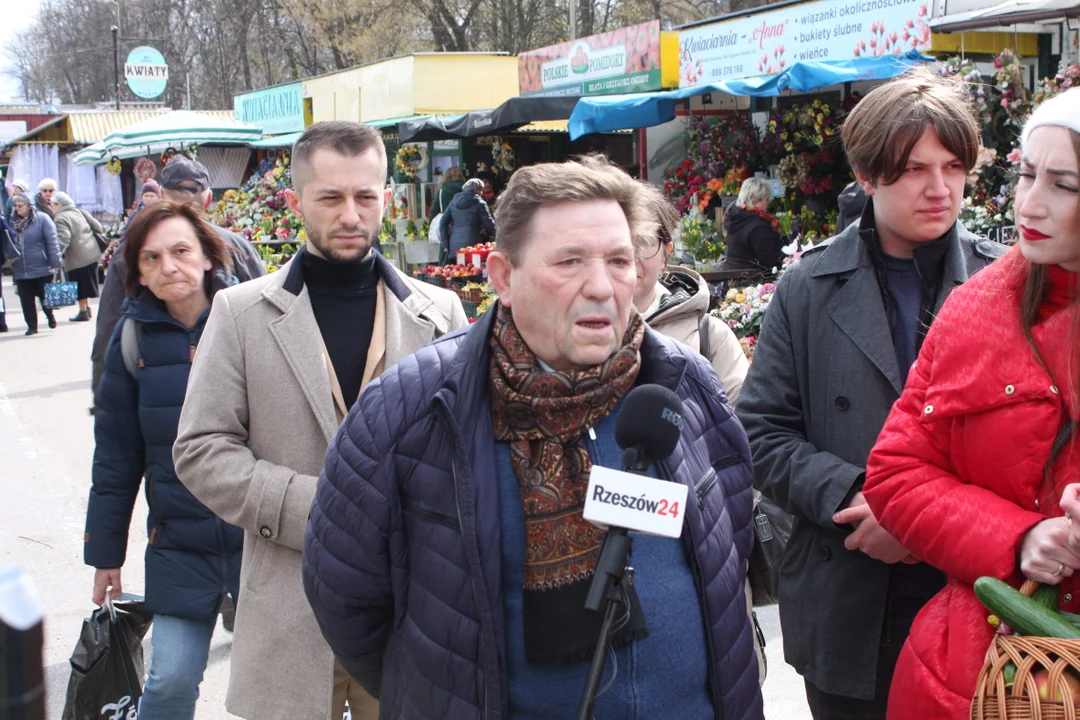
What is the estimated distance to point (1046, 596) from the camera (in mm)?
1955

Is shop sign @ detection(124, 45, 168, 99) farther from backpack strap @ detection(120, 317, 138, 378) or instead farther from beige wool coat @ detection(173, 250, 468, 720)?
beige wool coat @ detection(173, 250, 468, 720)

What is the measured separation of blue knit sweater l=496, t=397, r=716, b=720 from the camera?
83.0 inches

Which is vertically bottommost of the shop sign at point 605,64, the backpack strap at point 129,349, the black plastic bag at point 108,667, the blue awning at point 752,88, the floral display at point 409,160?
the black plastic bag at point 108,667

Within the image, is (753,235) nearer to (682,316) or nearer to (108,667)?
(682,316)

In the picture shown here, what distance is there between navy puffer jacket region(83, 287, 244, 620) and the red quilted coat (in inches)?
84.7

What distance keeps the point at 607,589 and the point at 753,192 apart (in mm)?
8998

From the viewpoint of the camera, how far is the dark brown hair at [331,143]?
3178mm

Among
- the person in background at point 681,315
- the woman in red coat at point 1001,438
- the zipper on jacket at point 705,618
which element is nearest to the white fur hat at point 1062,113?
the woman in red coat at point 1001,438

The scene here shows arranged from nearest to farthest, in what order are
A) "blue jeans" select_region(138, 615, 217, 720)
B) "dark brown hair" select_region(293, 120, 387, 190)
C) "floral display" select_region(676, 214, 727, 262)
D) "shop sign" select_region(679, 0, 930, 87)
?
1. "dark brown hair" select_region(293, 120, 387, 190)
2. "blue jeans" select_region(138, 615, 217, 720)
3. "shop sign" select_region(679, 0, 930, 87)
4. "floral display" select_region(676, 214, 727, 262)

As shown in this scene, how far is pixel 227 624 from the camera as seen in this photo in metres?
4.50

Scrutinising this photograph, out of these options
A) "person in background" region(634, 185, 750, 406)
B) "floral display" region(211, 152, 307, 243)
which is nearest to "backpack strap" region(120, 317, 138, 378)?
"person in background" region(634, 185, 750, 406)

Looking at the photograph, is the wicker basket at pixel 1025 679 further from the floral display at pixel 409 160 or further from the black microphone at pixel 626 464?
the floral display at pixel 409 160

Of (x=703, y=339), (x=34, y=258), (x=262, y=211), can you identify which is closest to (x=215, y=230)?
(x=703, y=339)

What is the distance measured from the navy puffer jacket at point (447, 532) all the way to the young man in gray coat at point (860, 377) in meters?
0.44
